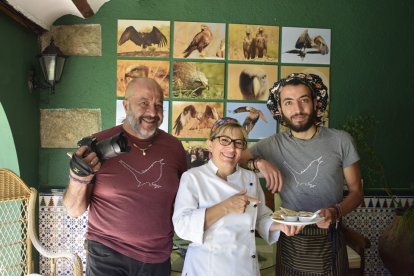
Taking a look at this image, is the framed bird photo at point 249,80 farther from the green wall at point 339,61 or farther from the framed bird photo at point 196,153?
the framed bird photo at point 196,153

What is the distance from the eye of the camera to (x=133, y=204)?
1704 millimetres

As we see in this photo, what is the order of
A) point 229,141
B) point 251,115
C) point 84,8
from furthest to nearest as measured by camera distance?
point 251,115
point 84,8
point 229,141

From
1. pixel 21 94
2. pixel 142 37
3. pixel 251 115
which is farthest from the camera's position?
pixel 251 115

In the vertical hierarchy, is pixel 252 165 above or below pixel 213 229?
above

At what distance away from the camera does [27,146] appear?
2.99m

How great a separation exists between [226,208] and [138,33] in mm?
2224

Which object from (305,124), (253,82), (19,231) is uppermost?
(253,82)

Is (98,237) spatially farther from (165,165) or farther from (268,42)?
(268,42)

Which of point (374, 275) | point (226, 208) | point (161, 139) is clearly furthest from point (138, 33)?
point (374, 275)

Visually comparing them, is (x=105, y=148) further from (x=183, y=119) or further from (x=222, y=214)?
(x=183, y=119)

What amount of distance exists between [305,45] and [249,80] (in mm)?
592

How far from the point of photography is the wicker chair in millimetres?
2188

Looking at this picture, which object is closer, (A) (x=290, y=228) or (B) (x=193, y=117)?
(A) (x=290, y=228)

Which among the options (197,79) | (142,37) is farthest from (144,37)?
(197,79)
